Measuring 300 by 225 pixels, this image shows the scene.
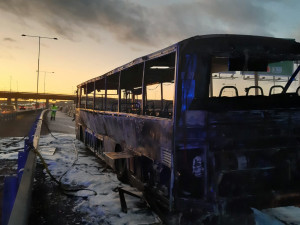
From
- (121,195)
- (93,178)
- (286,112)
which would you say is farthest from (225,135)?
(93,178)

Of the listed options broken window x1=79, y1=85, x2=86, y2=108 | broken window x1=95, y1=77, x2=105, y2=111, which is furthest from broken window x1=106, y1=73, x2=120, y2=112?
broken window x1=79, y1=85, x2=86, y2=108

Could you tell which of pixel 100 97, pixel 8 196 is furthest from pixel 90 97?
pixel 8 196

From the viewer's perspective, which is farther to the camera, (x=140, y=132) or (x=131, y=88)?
(x=131, y=88)

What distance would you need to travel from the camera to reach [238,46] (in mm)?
3898

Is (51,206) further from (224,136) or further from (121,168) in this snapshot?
(224,136)

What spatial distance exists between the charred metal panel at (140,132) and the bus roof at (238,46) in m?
1.10

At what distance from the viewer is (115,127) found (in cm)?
703

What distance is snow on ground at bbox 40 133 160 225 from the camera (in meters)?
4.79

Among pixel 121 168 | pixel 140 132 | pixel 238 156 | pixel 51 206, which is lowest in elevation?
pixel 51 206

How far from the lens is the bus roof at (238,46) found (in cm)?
382

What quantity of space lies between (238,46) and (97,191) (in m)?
4.29

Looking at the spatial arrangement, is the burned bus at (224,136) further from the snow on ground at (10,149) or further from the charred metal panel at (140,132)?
the snow on ground at (10,149)

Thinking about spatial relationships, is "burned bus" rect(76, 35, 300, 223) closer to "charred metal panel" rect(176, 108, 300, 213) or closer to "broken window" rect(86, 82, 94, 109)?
"charred metal panel" rect(176, 108, 300, 213)

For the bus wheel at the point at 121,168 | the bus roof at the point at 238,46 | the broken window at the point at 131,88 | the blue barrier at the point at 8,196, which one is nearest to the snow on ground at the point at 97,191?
the bus wheel at the point at 121,168
